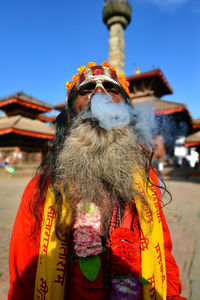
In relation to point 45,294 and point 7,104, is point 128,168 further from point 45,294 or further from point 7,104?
point 7,104

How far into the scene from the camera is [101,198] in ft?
3.70

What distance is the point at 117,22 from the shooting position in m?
17.5

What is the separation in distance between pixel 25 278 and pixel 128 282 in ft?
1.95

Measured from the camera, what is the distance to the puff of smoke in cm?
115

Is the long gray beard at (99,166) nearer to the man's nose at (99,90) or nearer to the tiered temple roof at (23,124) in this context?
the man's nose at (99,90)

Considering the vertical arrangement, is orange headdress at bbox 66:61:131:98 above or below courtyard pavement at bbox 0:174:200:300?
above

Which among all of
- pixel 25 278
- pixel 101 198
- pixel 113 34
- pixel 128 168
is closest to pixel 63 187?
pixel 101 198

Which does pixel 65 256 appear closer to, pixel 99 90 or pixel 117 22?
pixel 99 90

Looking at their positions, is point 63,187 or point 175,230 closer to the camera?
point 63,187

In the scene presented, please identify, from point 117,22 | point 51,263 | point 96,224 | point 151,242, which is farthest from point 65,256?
point 117,22

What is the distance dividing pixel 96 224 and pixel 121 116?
2.25 ft

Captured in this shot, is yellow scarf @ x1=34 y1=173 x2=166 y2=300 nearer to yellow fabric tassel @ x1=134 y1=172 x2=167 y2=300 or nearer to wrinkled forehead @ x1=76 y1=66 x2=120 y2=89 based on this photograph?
yellow fabric tassel @ x1=134 y1=172 x2=167 y2=300

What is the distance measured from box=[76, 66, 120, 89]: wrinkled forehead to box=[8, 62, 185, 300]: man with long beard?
292 mm

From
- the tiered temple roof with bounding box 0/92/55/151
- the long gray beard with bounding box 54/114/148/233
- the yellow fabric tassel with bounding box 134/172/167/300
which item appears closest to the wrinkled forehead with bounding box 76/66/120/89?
the long gray beard with bounding box 54/114/148/233
